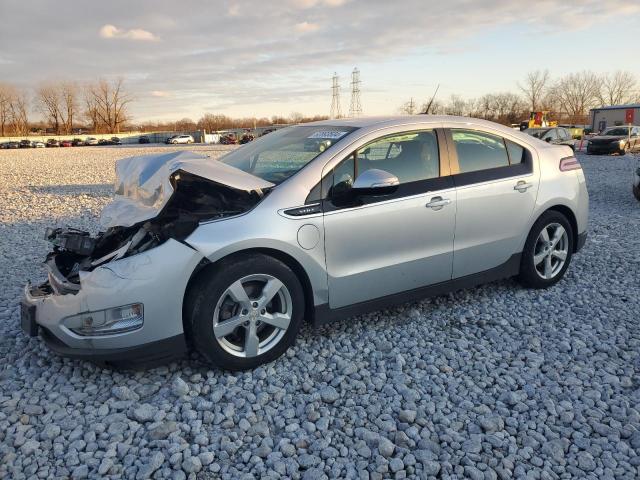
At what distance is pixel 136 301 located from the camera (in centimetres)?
298

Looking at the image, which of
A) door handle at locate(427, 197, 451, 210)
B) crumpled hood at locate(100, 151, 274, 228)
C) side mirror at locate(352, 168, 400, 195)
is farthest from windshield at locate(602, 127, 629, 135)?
crumpled hood at locate(100, 151, 274, 228)

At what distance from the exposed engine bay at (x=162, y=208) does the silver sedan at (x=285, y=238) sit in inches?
0.5

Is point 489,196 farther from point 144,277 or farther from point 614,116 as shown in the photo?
point 614,116

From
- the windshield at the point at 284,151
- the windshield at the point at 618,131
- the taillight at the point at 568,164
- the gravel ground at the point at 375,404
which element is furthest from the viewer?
the windshield at the point at 618,131

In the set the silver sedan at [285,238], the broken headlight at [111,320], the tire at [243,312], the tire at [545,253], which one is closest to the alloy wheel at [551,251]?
the tire at [545,253]

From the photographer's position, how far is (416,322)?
4152 millimetres

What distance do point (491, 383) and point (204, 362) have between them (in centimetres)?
192

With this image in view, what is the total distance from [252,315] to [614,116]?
62.1 metres

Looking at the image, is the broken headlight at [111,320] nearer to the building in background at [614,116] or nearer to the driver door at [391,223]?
the driver door at [391,223]

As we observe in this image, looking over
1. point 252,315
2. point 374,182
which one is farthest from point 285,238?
point 374,182

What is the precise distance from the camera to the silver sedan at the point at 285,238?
305cm

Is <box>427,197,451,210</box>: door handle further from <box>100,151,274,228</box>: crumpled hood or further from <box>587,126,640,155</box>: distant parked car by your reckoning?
<box>587,126,640,155</box>: distant parked car

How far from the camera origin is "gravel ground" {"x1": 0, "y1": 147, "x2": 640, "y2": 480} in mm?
2500

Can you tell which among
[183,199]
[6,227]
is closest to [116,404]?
[183,199]
